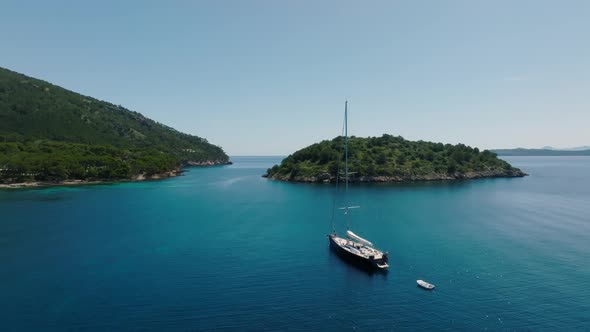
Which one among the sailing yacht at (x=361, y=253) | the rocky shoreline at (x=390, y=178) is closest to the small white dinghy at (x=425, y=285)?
the sailing yacht at (x=361, y=253)

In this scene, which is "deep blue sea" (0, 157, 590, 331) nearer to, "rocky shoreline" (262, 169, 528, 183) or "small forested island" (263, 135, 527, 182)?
"rocky shoreline" (262, 169, 528, 183)

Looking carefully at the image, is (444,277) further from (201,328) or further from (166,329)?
(166,329)

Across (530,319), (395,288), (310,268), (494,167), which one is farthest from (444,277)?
(494,167)

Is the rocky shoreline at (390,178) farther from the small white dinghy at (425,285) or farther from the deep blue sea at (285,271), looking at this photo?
the small white dinghy at (425,285)

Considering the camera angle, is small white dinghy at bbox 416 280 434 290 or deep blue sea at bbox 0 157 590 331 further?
small white dinghy at bbox 416 280 434 290

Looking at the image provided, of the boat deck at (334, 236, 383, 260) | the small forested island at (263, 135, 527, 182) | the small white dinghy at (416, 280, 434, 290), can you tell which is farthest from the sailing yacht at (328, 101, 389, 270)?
the small forested island at (263, 135, 527, 182)

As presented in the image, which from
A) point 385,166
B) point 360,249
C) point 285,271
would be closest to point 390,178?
point 385,166

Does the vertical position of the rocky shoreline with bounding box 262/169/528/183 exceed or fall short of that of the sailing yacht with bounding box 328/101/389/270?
it exceeds it

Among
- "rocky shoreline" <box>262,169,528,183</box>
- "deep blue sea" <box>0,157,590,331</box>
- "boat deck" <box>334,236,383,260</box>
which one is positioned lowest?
"deep blue sea" <box>0,157,590,331</box>

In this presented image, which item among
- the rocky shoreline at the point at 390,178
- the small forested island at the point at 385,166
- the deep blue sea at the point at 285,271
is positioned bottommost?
the deep blue sea at the point at 285,271
